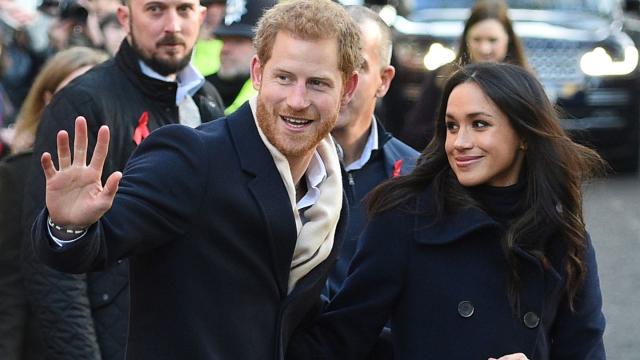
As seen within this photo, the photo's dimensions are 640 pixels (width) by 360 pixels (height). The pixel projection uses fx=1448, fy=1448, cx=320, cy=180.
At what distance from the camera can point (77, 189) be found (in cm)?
339

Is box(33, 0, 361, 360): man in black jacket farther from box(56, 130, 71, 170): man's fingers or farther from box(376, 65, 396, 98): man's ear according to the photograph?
box(376, 65, 396, 98): man's ear

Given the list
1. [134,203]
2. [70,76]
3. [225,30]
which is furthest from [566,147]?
[225,30]

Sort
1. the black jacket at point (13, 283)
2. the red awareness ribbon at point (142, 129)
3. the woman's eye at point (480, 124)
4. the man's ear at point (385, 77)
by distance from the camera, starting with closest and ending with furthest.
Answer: the woman's eye at point (480, 124) < the red awareness ribbon at point (142, 129) < the black jacket at point (13, 283) < the man's ear at point (385, 77)

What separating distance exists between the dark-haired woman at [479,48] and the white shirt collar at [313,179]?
374 centimetres

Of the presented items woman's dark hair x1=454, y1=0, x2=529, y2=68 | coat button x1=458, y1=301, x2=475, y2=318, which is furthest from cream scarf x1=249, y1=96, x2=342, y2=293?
woman's dark hair x1=454, y1=0, x2=529, y2=68

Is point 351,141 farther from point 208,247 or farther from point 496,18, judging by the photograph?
point 496,18

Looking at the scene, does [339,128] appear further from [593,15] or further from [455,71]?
[593,15]

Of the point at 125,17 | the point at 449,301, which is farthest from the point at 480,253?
the point at 125,17

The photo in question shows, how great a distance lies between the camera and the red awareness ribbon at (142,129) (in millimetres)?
5051

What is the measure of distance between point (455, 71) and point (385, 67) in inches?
55.1

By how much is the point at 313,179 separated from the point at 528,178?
708 mm

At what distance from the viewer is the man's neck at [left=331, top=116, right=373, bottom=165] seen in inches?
217

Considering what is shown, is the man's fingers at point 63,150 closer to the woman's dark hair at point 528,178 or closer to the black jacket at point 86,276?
the woman's dark hair at point 528,178

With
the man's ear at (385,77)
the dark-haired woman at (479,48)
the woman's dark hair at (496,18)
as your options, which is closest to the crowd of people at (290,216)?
the man's ear at (385,77)
